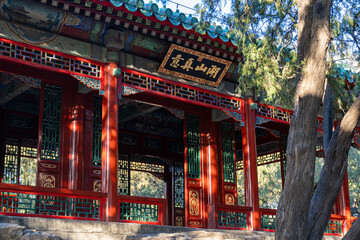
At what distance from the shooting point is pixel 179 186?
12.5 metres

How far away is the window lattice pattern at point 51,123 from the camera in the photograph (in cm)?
867

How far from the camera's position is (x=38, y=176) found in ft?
27.9

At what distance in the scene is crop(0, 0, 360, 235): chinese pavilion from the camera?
768 cm

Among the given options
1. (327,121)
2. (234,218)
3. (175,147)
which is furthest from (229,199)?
(327,121)

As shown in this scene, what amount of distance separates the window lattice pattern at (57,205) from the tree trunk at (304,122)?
3.44 metres

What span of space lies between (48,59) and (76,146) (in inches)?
62.8

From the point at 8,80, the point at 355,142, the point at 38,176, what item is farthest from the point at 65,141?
the point at 355,142

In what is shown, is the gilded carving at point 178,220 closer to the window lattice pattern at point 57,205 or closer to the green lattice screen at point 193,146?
the green lattice screen at point 193,146

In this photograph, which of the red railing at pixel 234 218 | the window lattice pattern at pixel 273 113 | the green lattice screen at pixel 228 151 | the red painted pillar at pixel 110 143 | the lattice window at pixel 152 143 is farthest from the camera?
the lattice window at pixel 152 143

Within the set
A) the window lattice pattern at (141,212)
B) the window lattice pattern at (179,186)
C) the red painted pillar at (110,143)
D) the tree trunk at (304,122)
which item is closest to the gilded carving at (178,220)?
the window lattice pattern at (179,186)

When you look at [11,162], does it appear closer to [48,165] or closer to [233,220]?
[48,165]

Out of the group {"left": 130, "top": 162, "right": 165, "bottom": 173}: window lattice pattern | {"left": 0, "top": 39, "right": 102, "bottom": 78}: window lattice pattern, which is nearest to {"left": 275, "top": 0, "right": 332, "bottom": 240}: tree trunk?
{"left": 0, "top": 39, "right": 102, "bottom": 78}: window lattice pattern

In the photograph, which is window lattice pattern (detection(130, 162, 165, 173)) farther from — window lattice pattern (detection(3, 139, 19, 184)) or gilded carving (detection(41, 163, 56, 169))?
gilded carving (detection(41, 163, 56, 169))

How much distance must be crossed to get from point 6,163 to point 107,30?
4.05m
